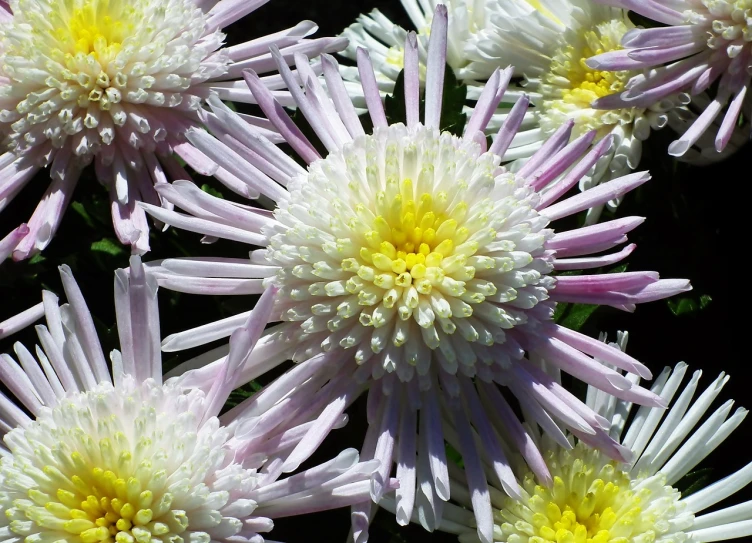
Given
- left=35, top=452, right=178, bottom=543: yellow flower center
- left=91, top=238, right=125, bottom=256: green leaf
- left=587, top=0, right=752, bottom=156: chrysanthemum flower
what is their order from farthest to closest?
left=91, top=238, right=125, bottom=256: green leaf < left=587, top=0, right=752, bottom=156: chrysanthemum flower < left=35, top=452, right=178, bottom=543: yellow flower center

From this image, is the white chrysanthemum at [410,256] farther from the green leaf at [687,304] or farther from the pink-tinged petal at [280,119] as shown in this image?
the green leaf at [687,304]

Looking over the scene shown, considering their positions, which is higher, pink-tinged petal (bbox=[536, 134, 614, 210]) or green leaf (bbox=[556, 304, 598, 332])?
pink-tinged petal (bbox=[536, 134, 614, 210])

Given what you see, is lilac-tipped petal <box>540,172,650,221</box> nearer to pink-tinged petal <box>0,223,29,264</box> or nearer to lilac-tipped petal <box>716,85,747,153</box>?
lilac-tipped petal <box>716,85,747,153</box>

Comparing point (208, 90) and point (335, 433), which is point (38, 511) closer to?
point (335, 433)

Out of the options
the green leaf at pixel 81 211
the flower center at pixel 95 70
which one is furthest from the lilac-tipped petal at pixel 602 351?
the green leaf at pixel 81 211

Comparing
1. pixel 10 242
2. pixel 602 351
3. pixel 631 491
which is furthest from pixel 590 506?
pixel 10 242

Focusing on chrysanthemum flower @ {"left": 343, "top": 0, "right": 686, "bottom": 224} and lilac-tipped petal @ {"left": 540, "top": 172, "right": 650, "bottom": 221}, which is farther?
chrysanthemum flower @ {"left": 343, "top": 0, "right": 686, "bottom": 224}

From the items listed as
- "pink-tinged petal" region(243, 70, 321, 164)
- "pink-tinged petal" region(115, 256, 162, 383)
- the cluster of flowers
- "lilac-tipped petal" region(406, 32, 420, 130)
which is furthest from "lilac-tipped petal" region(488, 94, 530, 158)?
"pink-tinged petal" region(115, 256, 162, 383)

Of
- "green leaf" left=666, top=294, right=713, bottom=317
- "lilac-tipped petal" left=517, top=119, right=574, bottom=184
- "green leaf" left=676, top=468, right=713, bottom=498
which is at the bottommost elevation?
"green leaf" left=676, top=468, right=713, bottom=498
